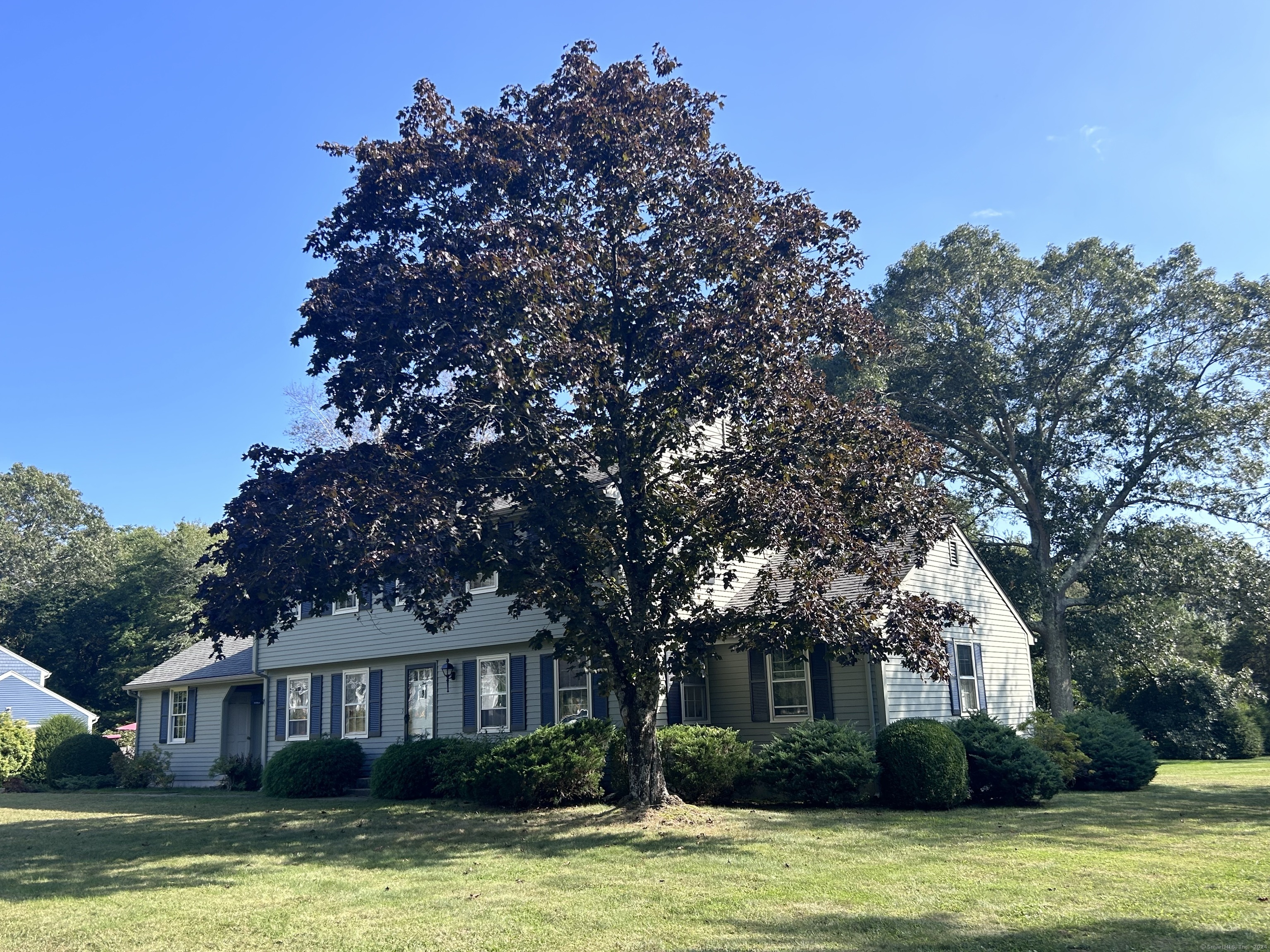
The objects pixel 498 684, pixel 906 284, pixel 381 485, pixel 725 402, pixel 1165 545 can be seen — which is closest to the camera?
pixel 381 485

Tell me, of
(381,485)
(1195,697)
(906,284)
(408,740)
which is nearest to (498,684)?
(408,740)

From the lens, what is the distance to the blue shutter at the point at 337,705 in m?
23.1

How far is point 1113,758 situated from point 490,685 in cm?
1237

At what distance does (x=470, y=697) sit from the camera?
20656 mm

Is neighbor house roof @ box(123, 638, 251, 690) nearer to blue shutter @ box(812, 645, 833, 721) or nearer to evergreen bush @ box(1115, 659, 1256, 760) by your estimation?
blue shutter @ box(812, 645, 833, 721)

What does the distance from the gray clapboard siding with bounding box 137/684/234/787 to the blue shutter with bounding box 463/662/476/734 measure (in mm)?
9395

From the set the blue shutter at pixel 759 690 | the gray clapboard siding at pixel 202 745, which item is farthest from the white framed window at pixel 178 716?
the blue shutter at pixel 759 690

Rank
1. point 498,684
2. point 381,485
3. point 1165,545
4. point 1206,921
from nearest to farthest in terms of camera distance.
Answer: point 1206,921, point 381,485, point 498,684, point 1165,545

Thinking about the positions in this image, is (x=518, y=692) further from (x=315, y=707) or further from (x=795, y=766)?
(x=315, y=707)

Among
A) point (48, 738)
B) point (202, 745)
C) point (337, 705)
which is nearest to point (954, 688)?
point (337, 705)

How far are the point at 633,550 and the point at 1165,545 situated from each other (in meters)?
22.2

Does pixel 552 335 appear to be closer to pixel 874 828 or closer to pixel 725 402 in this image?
pixel 725 402

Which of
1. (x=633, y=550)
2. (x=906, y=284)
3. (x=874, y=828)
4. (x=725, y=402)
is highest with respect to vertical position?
(x=906, y=284)

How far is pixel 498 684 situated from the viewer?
2041 cm
